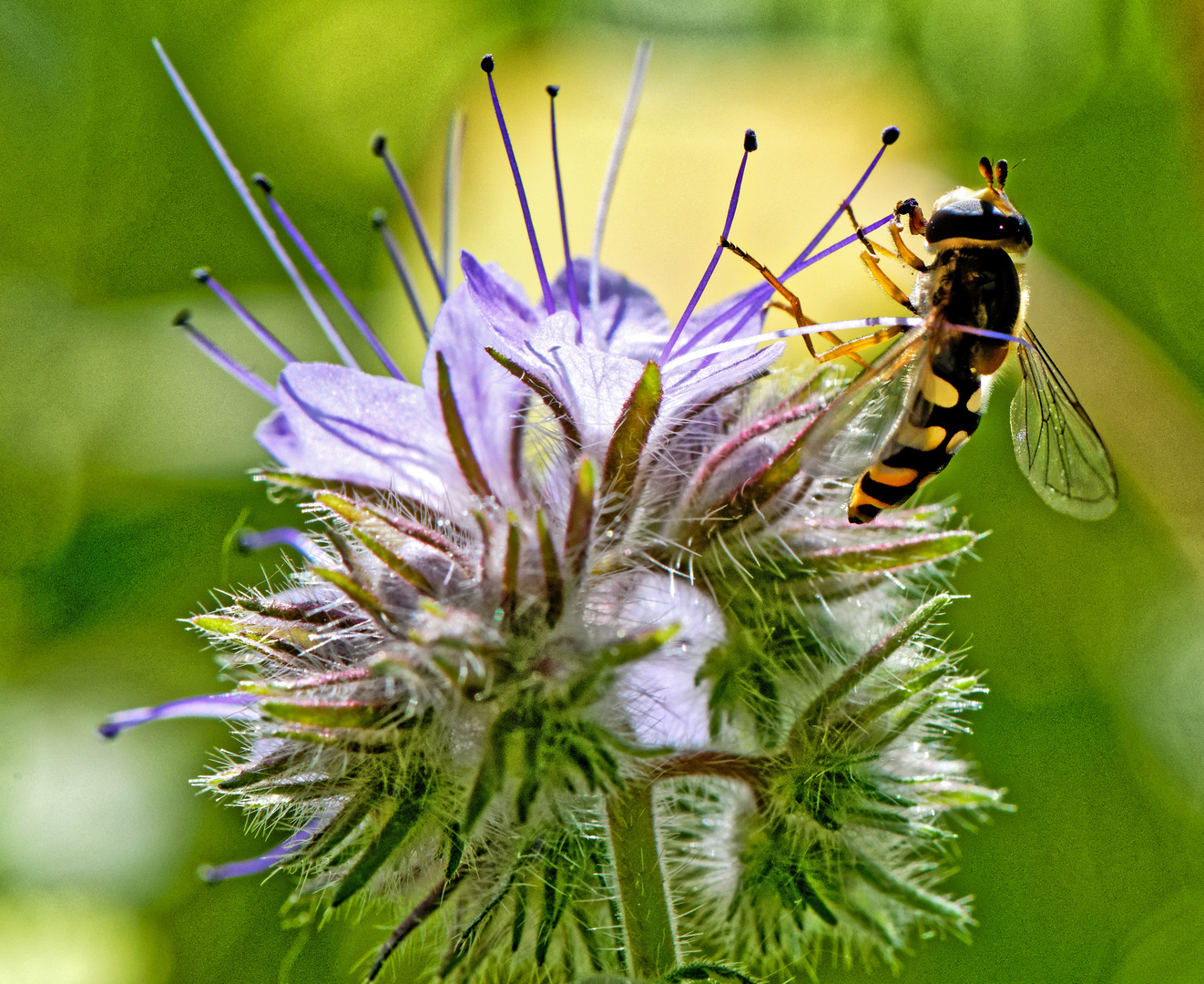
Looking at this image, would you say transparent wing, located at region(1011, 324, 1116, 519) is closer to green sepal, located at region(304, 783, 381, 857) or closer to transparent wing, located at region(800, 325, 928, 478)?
transparent wing, located at region(800, 325, 928, 478)

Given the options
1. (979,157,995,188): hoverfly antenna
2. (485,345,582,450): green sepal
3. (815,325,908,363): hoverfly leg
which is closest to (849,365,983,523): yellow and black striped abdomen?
(815,325,908,363): hoverfly leg

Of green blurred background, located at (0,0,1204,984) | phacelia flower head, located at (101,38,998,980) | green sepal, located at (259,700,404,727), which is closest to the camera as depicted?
green sepal, located at (259,700,404,727)

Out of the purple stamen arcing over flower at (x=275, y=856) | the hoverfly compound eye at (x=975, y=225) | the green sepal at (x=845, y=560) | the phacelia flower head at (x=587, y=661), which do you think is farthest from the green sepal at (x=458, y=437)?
the hoverfly compound eye at (x=975, y=225)

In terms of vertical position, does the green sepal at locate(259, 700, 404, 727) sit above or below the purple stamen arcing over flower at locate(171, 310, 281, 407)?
below

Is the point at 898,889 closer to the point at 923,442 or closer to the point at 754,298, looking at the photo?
the point at 923,442

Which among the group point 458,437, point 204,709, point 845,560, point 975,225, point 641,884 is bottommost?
point 641,884

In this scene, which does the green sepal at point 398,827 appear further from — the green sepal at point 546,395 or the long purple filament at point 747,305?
the long purple filament at point 747,305

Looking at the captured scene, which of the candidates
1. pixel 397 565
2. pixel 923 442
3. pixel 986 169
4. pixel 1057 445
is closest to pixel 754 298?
pixel 923 442
